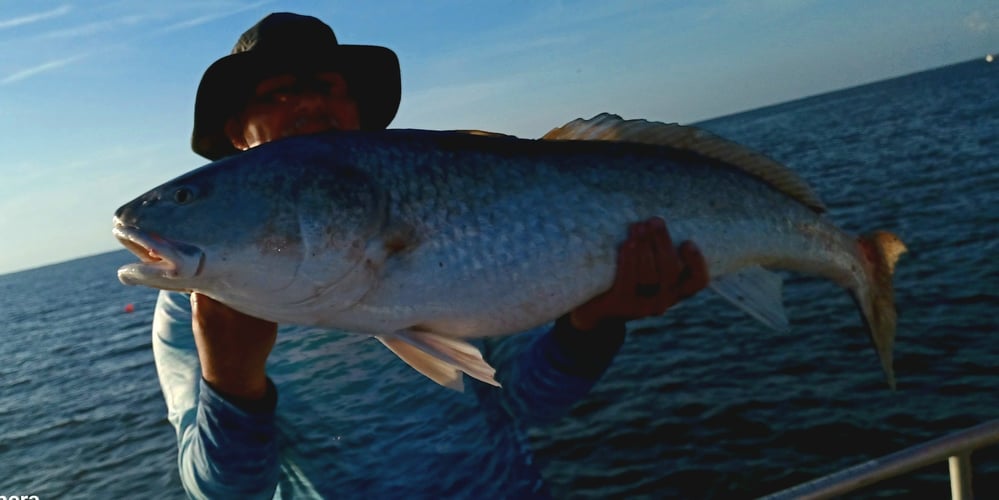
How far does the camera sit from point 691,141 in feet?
10.7

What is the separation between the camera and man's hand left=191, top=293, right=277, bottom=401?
266 centimetres

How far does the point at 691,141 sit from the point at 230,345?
2395mm

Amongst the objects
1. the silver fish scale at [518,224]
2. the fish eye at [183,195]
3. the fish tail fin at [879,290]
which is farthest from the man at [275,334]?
the fish tail fin at [879,290]

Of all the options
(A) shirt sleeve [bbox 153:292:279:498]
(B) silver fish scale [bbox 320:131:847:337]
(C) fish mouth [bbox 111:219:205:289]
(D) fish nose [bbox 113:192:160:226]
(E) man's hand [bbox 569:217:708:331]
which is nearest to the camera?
(C) fish mouth [bbox 111:219:205:289]

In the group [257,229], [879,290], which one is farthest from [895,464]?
[257,229]

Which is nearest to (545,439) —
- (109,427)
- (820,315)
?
(820,315)

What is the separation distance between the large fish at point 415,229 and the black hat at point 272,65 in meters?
1.00

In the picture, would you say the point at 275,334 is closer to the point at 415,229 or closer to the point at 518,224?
the point at 415,229

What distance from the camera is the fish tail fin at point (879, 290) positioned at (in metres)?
3.74

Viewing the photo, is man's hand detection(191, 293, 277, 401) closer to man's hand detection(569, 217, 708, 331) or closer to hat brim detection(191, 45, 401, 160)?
hat brim detection(191, 45, 401, 160)

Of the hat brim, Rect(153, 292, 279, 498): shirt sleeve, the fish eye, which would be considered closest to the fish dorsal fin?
the hat brim

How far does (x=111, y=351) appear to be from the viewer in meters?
32.4

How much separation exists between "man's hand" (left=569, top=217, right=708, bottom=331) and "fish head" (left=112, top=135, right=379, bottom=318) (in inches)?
44.2

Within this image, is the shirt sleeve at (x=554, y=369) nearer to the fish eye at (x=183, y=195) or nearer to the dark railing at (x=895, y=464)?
the dark railing at (x=895, y=464)
